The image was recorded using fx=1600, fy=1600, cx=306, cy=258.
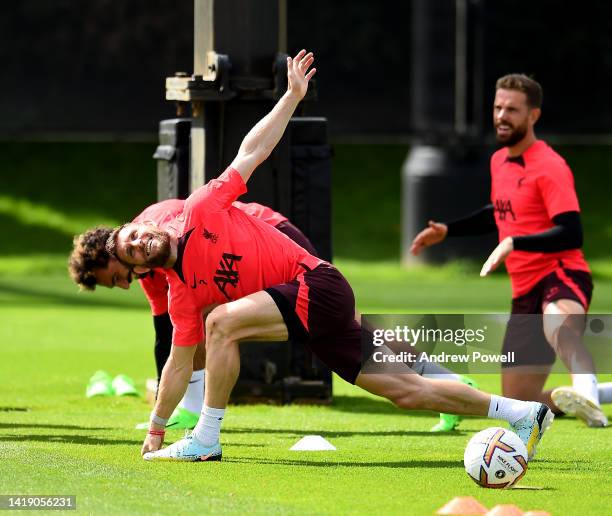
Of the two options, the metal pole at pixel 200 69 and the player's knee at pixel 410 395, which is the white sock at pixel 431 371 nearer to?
the player's knee at pixel 410 395

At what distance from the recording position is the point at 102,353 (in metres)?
13.7

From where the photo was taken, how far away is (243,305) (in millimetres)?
7742

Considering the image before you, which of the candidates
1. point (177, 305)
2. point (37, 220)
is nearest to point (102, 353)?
point (177, 305)

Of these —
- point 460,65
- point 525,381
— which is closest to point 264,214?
point 525,381

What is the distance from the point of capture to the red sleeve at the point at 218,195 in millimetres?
7863

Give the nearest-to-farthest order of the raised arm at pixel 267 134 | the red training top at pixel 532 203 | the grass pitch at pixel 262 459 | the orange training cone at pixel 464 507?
the orange training cone at pixel 464 507, the grass pitch at pixel 262 459, the raised arm at pixel 267 134, the red training top at pixel 532 203

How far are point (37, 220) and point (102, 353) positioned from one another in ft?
37.9

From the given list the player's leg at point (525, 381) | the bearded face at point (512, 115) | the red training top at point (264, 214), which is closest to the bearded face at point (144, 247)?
the red training top at point (264, 214)

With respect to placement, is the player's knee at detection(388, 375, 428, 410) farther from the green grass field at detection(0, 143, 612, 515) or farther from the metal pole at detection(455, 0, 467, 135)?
the metal pole at detection(455, 0, 467, 135)

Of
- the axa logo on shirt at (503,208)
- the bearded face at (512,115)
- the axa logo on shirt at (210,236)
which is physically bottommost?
the axa logo on shirt at (503,208)

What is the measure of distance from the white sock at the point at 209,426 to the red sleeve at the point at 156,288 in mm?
1451

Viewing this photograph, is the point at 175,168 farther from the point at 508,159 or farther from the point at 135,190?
the point at 135,190

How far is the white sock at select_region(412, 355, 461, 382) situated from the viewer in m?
9.02

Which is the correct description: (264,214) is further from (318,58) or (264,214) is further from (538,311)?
(318,58)
